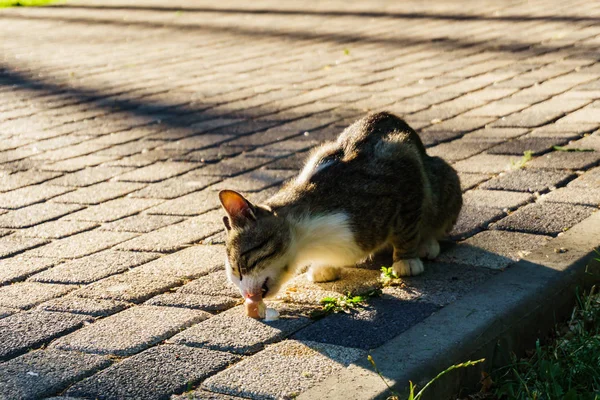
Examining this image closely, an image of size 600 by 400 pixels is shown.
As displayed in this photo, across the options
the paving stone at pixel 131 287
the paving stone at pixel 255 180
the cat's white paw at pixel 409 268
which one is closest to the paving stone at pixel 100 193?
the paving stone at pixel 255 180

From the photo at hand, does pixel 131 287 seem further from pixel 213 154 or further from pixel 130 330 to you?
pixel 213 154

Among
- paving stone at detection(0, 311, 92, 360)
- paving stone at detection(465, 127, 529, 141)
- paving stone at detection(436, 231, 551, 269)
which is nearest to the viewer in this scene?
paving stone at detection(0, 311, 92, 360)

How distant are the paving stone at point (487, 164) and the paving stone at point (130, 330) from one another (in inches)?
87.6

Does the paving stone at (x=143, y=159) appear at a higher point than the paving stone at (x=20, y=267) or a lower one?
higher

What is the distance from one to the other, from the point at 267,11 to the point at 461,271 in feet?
31.9

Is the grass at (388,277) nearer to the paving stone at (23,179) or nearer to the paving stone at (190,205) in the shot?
the paving stone at (190,205)

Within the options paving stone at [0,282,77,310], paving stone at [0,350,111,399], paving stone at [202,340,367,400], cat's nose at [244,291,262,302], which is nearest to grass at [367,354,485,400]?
paving stone at [202,340,367,400]

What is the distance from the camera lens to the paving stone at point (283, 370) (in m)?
2.80

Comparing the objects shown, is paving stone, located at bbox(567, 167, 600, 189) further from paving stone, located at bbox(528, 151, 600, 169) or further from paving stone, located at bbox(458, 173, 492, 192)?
paving stone, located at bbox(458, 173, 492, 192)

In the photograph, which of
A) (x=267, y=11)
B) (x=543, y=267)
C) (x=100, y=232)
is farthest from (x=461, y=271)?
(x=267, y=11)

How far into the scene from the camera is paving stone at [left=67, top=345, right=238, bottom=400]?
286 centimetres

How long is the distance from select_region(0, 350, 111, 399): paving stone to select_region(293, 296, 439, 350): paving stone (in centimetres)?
76

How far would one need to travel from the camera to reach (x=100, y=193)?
5.28 m

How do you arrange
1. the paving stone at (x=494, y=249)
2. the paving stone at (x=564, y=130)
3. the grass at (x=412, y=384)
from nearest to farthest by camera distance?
the grass at (x=412, y=384)
the paving stone at (x=494, y=249)
the paving stone at (x=564, y=130)
